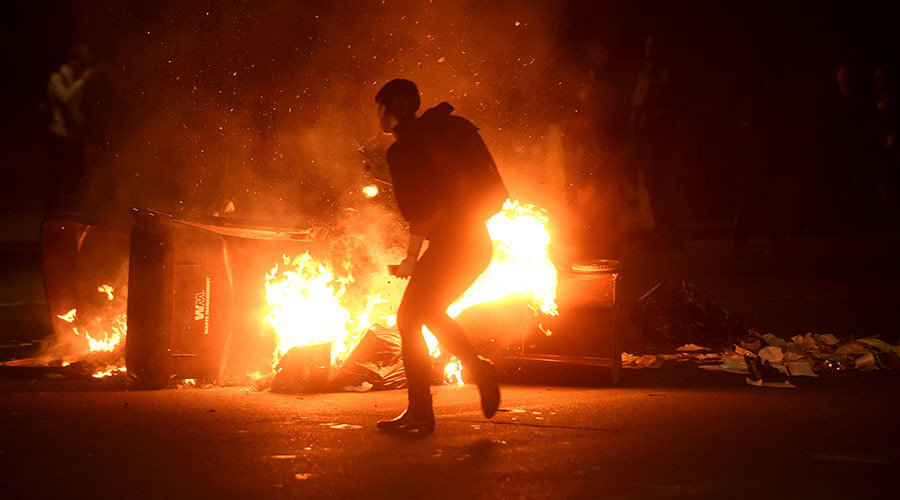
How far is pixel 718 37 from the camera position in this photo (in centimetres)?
2931

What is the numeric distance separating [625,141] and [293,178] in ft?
33.6

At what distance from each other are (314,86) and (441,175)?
6970 mm

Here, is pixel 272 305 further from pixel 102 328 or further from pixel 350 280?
pixel 102 328

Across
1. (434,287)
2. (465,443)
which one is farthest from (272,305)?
(465,443)

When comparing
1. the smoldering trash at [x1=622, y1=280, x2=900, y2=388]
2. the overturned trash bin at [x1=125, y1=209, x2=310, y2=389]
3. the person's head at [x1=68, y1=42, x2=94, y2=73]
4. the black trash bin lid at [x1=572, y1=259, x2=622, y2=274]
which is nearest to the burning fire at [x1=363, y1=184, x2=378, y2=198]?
the overturned trash bin at [x1=125, y1=209, x2=310, y2=389]

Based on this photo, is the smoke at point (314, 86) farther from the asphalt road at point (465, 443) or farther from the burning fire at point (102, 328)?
the asphalt road at point (465, 443)

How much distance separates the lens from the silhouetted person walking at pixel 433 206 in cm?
736

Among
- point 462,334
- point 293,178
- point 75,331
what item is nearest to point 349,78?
point 293,178

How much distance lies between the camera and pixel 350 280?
9734 millimetres

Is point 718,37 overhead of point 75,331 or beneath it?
overhead

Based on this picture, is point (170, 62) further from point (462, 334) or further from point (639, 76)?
point (462, 334)

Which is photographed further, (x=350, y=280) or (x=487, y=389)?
(x=350, y=280)

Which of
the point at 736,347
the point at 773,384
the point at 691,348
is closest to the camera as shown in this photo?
the point at 773,384

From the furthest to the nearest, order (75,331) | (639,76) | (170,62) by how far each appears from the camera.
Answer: (639,76) < (170,62) < (75,331)
